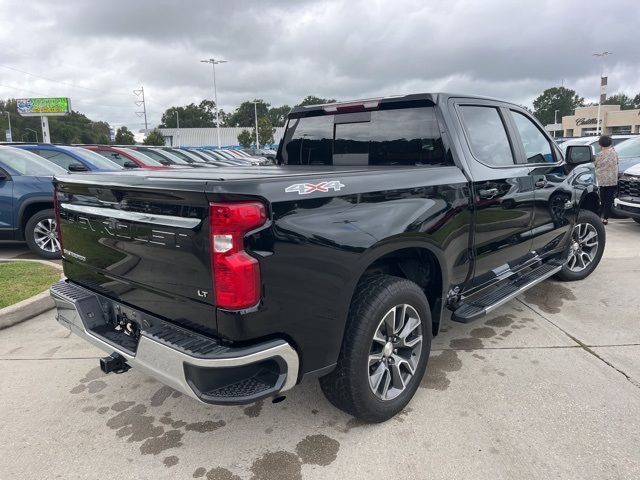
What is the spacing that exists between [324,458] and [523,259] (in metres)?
2.73

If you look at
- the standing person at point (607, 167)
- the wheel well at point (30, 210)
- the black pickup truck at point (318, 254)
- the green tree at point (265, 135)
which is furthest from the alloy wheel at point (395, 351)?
the green tree at point (265, 135)

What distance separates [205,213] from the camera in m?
2.09

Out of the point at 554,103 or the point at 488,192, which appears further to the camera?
the point at 554,103

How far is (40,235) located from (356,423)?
5.75m

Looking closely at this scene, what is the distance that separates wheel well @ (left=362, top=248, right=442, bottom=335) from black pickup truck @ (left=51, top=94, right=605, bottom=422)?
1cm

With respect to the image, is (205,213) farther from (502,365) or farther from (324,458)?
(502,365)

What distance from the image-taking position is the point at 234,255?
2.06 metres

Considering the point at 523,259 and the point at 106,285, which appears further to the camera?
the point at 523,259

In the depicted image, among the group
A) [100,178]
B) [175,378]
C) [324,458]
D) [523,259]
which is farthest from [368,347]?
[523,259]

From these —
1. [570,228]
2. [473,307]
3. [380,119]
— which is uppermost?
[380,119]

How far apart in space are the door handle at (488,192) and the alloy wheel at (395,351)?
1.08 m

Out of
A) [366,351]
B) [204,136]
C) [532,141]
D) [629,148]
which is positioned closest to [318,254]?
[366,351]

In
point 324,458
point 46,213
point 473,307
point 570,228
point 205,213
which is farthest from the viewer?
point 46,213

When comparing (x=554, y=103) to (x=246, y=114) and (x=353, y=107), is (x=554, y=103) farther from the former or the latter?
(x=353, y=107)
